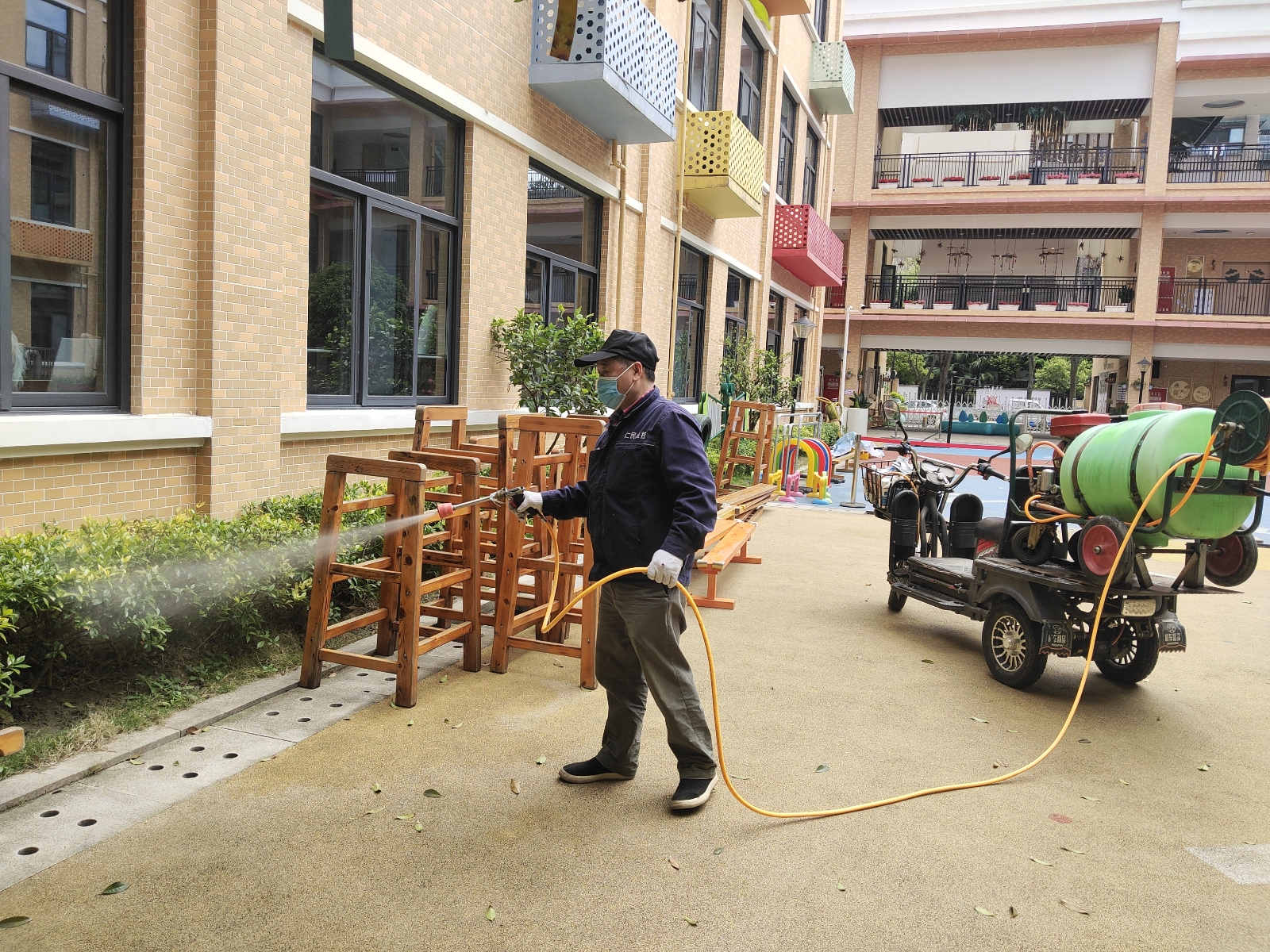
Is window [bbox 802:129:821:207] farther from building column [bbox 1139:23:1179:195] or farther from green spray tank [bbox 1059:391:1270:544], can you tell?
green spray tank [bbox 1059:391:1270:544]

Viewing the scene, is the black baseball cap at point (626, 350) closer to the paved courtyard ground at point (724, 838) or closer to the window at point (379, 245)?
the paved courtyard ground at point (724, 838)

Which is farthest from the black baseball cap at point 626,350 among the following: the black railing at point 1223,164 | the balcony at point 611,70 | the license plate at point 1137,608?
the black railing at point 1223,164

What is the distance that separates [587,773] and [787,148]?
21237mm

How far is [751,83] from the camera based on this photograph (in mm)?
19375

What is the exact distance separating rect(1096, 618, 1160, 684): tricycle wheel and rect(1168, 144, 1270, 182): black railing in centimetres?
3286

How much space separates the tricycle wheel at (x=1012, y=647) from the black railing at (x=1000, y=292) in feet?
100

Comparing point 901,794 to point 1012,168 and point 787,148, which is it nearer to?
point 787,148

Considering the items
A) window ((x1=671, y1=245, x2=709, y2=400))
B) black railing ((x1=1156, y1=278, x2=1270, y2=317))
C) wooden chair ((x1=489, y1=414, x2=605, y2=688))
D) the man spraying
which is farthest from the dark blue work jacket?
black railing ((x1=1156, y1=278, x2=1270, y2=317))

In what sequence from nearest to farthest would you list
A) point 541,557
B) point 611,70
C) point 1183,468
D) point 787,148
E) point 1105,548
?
1. point 1183,468
2. point 1105,548
3. point 541,557
4. point 611,70
5. point 787,148

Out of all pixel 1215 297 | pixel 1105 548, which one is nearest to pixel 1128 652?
pixel 1105 548

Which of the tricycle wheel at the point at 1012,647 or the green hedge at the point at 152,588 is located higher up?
the green hedge at the point at 152,588

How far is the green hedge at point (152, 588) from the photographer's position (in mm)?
4410

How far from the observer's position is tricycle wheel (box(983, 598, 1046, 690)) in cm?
620

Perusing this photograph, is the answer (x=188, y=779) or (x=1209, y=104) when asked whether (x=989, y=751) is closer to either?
(x=188, y=779)
